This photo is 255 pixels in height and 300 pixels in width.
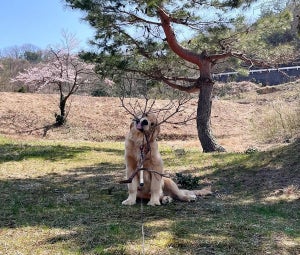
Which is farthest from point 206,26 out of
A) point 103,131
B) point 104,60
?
point 103,131

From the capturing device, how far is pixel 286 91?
29.4 metres

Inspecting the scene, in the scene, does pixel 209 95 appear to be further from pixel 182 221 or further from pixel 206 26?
pixel 182 221

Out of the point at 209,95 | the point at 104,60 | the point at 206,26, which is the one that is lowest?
the point at 209,95

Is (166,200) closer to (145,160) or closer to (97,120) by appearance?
(145,160)

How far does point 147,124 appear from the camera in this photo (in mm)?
4668

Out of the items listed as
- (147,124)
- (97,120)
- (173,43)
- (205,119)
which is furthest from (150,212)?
(97,120)

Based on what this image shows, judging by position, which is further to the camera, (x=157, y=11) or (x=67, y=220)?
(x=157, y=11)

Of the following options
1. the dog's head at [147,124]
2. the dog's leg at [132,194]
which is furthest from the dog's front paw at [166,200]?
the dog's head at [147,124]

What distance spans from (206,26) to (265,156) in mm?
4781

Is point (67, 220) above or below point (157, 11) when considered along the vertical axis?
below

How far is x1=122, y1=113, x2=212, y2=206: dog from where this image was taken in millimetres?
4719

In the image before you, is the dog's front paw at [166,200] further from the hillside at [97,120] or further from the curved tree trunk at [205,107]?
the hillside at [97,120]

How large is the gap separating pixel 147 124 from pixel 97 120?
18.0m

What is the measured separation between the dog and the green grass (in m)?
0.19
